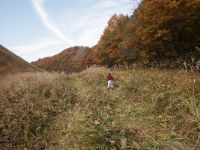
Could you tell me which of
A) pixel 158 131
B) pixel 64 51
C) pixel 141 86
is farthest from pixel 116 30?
pixel 64 51

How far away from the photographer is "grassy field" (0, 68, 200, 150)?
15.9 ft

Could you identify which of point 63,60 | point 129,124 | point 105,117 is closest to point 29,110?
point 105,117

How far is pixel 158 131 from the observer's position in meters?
5.21

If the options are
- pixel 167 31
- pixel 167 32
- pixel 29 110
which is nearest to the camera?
pixel 29 110

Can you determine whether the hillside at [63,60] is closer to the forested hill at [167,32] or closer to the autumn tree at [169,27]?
the forested hill at [167,32]

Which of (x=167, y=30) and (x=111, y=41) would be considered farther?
(x=111, y=41)

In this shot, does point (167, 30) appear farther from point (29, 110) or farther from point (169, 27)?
point (29, 110)

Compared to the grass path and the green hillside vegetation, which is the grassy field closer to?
the grass path

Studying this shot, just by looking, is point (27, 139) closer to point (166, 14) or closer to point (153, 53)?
point (166, 14)

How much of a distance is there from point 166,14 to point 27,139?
70.8ft

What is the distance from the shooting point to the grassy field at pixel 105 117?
15.9 ft

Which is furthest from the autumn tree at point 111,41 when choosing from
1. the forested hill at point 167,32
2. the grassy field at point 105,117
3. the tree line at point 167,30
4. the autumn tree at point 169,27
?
the grassy field at point 105,117

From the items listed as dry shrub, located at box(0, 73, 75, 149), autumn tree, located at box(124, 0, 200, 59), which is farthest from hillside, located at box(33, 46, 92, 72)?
dry shrub, located at box(0, 73, 75, 149)

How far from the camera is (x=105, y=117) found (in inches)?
243
